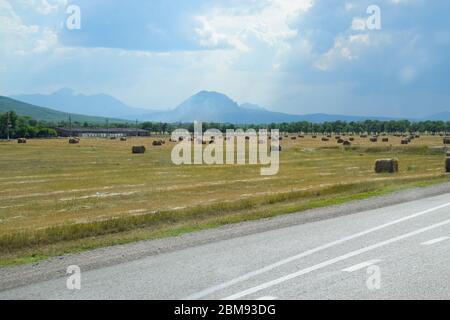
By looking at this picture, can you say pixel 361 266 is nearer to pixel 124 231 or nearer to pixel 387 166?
pixel 124 231

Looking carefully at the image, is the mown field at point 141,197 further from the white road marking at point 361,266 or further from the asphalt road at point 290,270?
the white road marking at point 361,266

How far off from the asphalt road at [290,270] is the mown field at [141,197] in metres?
2.88

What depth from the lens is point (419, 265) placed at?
9.59 meters

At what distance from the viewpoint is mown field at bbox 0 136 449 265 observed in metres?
14.7

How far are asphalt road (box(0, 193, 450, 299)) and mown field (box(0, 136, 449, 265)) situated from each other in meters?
2.88

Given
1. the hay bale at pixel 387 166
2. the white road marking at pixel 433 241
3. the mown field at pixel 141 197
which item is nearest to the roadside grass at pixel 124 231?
the mown field at pixel 141 197

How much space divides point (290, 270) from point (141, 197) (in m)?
17.7

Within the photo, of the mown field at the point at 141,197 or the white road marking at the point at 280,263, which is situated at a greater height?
the white road marking at the point at 280,263

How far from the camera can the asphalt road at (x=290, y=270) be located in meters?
8.18

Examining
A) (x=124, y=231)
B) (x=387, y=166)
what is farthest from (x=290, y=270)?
(x=387, y=166)

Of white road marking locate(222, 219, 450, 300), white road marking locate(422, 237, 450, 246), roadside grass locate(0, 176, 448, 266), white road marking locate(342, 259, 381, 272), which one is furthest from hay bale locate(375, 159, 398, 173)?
white road marking locate(342, 259, 381, 272)
